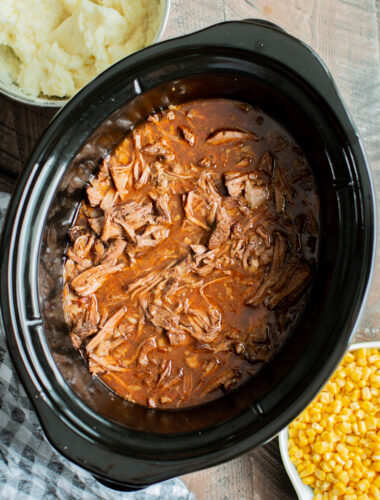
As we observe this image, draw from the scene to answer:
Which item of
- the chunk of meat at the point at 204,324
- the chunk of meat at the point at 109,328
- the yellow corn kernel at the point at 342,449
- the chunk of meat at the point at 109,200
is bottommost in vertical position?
the yellow corn kernel at the point at 342,449

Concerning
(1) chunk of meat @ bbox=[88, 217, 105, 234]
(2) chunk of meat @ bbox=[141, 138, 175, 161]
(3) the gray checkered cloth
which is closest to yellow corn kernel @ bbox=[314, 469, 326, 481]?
(3) the gray checkered cloth

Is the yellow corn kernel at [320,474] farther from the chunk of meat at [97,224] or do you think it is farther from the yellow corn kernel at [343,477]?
the chunk of meat at [97,224]

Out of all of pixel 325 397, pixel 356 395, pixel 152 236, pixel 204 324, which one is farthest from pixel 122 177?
pixel 356 395

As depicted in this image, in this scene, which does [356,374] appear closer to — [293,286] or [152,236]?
[293,286]

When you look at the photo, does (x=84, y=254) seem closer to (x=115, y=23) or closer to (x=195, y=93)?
(x=195, y=93)

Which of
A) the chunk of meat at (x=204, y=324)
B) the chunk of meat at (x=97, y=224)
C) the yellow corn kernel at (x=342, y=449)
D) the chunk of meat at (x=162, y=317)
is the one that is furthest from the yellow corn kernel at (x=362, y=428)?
the chunk of meat at (x=97, y=224)
